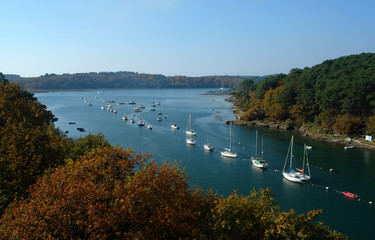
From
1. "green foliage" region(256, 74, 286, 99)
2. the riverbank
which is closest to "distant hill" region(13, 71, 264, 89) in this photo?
"green foliage" region(256, 74, 286, 99)

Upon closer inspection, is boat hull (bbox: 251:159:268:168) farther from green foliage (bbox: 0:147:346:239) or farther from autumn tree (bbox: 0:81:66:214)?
autumn tree (bbox: 0:81:66:214)

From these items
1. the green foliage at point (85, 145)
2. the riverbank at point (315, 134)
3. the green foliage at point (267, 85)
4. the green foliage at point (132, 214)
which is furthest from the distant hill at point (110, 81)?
the green foliage at point (132, 214)

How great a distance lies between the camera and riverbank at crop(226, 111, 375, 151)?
109ft

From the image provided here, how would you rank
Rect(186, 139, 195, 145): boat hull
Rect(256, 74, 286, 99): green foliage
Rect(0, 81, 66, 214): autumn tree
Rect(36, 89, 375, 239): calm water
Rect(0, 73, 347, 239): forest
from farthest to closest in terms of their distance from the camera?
Rect(256, 74, 286, 99): green foliage, Rect(186, 139, 195, 145): boat hull, Rect(36, 89, 375, 239): calm water, Rect(0, 81, 66, 214): autumn tree, Rect(0, 73, 347, 239): forest

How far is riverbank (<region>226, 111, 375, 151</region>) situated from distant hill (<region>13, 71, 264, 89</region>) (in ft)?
391

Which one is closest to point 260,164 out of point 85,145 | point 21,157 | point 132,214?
point 85,145

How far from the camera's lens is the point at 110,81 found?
554 feet

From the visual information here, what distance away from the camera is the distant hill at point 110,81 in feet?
470

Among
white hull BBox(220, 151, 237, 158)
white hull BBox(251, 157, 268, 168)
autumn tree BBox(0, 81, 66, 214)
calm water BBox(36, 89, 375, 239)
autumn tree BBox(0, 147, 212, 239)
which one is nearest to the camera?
autumn tree BBox(0, 147, 212, 239)

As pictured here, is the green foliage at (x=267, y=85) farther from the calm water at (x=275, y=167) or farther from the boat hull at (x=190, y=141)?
the boat hull at (x=190, y=141)

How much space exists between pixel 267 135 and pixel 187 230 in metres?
34.1

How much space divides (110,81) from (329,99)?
147 metres

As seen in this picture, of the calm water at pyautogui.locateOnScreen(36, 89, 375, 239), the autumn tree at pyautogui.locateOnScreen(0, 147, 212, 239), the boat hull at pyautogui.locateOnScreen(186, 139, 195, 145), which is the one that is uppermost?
the autumn tree at pyautogui.locateOnScreen(0, 147, 212, 239)

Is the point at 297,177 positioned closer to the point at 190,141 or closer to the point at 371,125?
the point at 190,141
